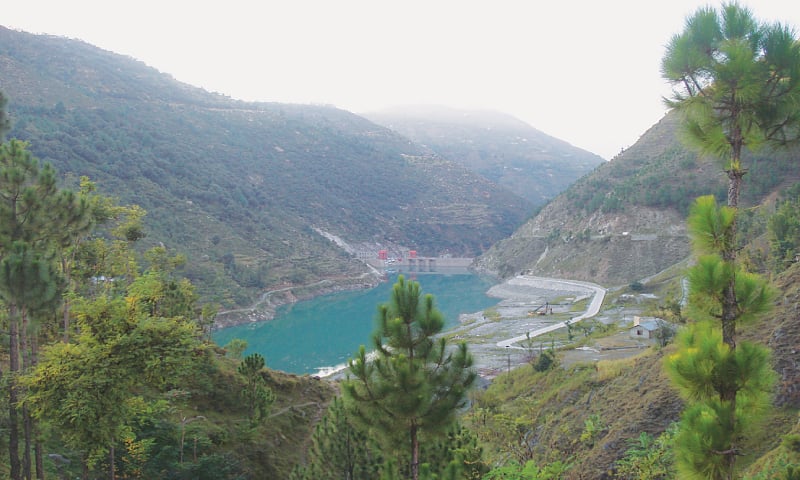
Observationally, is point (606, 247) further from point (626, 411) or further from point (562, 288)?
point (626, 411)

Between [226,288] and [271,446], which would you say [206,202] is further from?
[271,446]

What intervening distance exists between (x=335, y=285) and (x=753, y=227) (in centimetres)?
5403

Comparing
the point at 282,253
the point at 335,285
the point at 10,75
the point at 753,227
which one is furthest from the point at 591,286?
the point at 10,75

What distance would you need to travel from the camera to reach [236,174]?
112 meters

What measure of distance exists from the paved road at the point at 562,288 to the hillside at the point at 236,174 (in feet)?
94.8

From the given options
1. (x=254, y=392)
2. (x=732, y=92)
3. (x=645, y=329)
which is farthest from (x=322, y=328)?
(x=732, y=92)

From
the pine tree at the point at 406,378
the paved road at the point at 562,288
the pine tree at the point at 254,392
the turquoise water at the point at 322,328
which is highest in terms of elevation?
the pine tree at the point at 406,378

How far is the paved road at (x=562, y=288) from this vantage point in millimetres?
42625

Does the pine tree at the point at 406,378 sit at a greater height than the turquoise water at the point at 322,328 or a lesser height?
greater

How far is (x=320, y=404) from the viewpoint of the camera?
1958 cm

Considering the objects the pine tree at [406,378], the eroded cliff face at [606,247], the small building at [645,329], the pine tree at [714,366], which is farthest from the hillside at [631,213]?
the pine tree at [714,366]

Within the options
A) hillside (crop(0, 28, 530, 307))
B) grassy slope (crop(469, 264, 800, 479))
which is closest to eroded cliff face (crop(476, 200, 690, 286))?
hillside (crop(0, 28, 530, 307))

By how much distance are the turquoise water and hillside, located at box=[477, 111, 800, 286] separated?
1321 cm

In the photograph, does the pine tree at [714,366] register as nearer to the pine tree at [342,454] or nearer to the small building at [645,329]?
the pine tree at [342,454]
